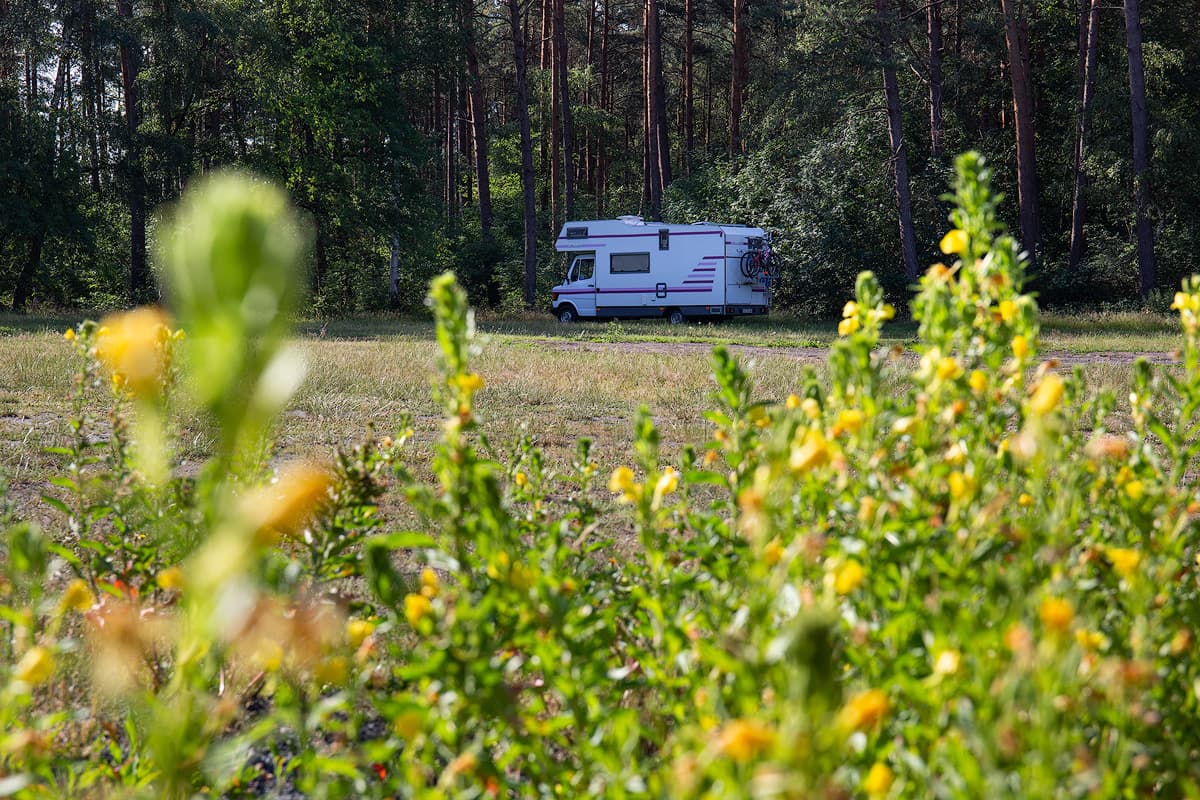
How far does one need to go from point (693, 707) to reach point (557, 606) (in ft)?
1.32

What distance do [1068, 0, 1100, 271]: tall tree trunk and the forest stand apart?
0.24 feet

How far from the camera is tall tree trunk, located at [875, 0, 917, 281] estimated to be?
2075 centimetres

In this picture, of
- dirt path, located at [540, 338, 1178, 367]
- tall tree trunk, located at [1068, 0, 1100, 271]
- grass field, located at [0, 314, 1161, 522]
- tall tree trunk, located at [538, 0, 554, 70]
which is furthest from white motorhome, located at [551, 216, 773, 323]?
tall tree trunk, located at [538, 0, 554, 70]

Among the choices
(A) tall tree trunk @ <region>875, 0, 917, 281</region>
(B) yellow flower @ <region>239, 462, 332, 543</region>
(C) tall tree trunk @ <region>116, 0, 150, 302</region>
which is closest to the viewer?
(B) yellow flower @ <region>239, 462, 332, 543</region>

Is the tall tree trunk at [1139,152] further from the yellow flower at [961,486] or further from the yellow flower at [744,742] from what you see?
the yellow flower at [744,742]

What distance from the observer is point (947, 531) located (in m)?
1.41

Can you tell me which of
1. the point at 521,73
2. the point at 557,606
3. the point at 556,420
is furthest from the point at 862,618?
the point at 521,73

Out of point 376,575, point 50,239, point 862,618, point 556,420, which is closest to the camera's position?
point 376,575

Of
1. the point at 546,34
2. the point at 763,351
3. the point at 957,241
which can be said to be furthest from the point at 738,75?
the point at 957,241

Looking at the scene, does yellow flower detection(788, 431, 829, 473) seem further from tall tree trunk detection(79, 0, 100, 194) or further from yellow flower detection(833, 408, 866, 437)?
tall tree trunk detection(79, 0, 100, 194)

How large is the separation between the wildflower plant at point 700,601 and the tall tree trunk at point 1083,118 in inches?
964

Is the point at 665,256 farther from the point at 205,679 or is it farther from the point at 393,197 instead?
the point at 205,679

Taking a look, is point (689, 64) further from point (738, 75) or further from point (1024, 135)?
point (1024, 135)

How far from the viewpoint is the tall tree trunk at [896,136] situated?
20.8m
